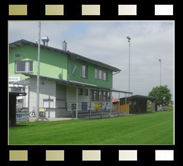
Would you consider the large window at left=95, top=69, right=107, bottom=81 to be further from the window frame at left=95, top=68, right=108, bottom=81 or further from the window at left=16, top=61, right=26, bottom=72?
the window at left=16, top=61, right=26, bottom=72

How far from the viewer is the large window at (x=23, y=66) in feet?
68.5

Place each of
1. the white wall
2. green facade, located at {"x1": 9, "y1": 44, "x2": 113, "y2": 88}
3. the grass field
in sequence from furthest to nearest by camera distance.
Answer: green facade, located at {"x1": 9, "y1": 44, "x2": 113, "y2": 88} < the white wall < the grass field

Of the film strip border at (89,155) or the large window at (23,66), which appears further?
the large window at (23,66)

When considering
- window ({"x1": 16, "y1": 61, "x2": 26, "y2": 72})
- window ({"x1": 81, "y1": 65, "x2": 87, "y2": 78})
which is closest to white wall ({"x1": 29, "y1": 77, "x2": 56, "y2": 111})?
window ({"x1": 16, "y1": 61, "x2": 26, "y2": 72})

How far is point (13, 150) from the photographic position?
4.86m

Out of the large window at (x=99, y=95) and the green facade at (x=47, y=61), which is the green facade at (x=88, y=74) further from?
the large window at (x=99, y=95)

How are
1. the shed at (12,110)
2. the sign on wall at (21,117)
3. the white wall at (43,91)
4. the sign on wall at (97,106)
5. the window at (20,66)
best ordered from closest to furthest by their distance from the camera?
the shed at (12,110) → the sign on wall at (21,117) → the white wall at (43,91) → the window at (20,66) → the sign on wall at (97,106)

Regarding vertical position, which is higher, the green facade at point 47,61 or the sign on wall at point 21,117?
the green facade at point 47,61

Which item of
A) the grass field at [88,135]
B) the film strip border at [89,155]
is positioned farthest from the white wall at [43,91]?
the film strip border at [89,155]

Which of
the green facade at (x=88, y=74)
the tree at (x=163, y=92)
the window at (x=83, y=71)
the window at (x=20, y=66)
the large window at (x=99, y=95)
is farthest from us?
the large window at (x=99, y=95)

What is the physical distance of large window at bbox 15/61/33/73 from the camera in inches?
822

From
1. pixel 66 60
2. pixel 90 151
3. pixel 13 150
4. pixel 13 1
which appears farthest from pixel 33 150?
pixel 66 60

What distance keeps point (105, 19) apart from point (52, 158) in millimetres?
2448
